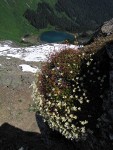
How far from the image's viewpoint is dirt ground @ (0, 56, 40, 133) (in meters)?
37.2

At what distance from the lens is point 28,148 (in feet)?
99.0

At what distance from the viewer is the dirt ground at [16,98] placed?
37250 mm

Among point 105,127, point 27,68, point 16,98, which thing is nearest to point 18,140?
point 16,98

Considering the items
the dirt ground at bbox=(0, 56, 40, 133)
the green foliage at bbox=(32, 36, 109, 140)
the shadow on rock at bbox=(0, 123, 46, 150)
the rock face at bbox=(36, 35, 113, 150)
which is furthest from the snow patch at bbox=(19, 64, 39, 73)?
the green foliage at bbox=(32, 36, 109, 140)

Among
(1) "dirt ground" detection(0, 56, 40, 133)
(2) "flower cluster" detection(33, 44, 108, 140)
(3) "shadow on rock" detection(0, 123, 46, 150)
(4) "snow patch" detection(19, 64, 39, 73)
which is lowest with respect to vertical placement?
(3) "shadow on rock" detection(0, 123, 46, 150)

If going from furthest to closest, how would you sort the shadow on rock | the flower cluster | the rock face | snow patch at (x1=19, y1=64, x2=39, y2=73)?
snow patch at (x1=19, y1=64, x2=39, y2=73) → the shadow on rock → the flower cluster → the rock face

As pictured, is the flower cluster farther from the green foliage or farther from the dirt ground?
the dirt ground

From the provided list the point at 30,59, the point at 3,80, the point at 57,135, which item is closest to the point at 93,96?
the point at 57,135

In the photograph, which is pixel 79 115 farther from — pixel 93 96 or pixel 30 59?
pixel 30 59

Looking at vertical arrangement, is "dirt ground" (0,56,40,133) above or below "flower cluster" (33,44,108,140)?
below

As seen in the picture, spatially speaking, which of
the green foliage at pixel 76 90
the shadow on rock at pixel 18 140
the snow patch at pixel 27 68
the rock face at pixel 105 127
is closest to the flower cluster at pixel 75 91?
the green foliage at pixel 76 90

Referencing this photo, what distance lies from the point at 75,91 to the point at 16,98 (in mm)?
22221

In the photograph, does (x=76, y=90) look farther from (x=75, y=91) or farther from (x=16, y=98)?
(x=16, y=98)

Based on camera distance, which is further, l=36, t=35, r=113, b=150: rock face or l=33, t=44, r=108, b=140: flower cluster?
l=33, t=44, r=108, b=140: flower cluster
